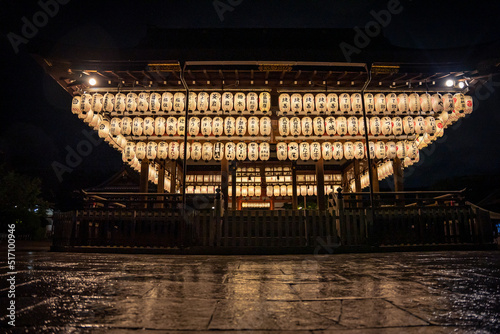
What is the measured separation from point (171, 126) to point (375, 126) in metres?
7.67

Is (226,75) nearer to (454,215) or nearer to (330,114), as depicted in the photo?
(330,114)

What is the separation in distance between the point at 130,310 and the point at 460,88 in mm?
12706

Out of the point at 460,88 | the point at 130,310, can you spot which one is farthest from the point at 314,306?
the point at 460,88

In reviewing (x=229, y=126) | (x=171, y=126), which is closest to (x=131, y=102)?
(x=171, y=126)

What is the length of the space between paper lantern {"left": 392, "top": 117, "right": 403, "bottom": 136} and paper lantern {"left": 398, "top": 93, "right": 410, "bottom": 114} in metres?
0.37

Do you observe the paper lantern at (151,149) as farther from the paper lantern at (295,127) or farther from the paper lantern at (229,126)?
the paper lantern at (295,127)

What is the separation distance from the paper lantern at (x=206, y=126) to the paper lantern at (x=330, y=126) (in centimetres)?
436

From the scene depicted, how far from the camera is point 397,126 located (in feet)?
35.1

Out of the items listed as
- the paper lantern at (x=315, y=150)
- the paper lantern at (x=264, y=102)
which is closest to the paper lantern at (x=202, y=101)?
the paper lantern at (x=264, y=102)

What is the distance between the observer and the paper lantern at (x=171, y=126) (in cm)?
1081

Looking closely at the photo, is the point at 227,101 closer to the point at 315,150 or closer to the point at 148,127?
the point at 148,127

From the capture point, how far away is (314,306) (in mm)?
2018

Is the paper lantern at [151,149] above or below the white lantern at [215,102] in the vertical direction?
below

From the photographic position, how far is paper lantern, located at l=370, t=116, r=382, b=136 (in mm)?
10727
